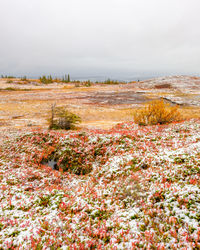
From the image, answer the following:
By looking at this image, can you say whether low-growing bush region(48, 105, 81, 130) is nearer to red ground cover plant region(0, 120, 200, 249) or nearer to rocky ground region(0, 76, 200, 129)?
rocky ground region(0, 76, 200, 129)

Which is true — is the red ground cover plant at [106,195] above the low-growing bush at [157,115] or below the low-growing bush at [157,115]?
below

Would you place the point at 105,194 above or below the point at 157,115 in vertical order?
below

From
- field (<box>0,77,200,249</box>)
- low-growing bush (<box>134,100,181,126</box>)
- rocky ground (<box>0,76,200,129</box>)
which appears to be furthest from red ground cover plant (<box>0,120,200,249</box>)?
rocky ground (<box>0,76,200,129</box>)

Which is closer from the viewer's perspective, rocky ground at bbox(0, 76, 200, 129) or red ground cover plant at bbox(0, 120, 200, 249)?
red ground cover plant at bbox(0, 120, 200, 249)

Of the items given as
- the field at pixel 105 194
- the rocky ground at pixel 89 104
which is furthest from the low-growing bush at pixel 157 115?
the rocky ground at pixel 89 104

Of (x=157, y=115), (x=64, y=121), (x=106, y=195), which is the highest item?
(x=157, y=115)

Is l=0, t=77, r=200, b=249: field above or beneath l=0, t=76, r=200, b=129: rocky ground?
beneath

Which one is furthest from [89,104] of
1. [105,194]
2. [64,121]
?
[105,194]

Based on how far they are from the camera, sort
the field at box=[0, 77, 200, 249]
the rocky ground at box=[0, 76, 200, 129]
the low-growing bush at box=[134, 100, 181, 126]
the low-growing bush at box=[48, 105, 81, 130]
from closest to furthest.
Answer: the field at box=[0, 77, 200, 249], the low-growing bush at box=[134, 100, 181, 126], the low-growing bush at box=[48, 105, 81, 130], the rocky ground at box=[0, 76, 200, 129]

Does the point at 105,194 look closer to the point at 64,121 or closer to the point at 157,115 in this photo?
the point at 157,115

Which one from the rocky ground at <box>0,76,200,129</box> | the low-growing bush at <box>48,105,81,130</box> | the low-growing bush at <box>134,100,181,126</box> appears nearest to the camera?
the low-growing bush at <box>134,100,181,126</box>

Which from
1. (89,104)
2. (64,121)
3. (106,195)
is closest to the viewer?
(106,195)

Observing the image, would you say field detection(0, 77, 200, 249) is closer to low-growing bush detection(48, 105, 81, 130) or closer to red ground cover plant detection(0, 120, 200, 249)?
red ground cover plant detection(0, 120, 200, 249)

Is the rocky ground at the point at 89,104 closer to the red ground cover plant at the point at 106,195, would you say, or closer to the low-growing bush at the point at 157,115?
the low-growing bush at the point at 157,115
